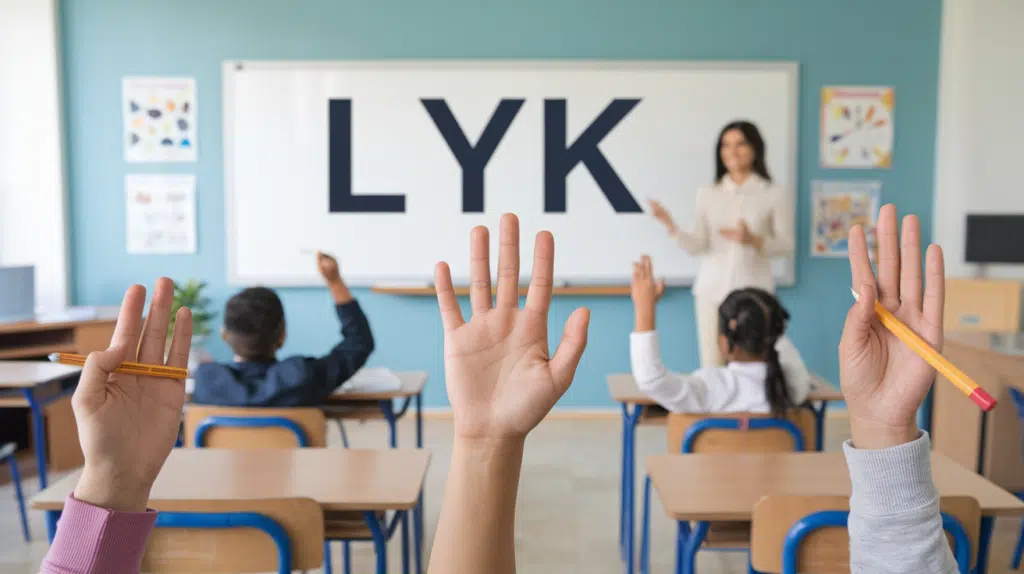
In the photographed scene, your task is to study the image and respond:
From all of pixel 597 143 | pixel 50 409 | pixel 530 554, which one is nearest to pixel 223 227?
pixel 50 409

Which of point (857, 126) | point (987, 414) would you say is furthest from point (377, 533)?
point (857, 126)

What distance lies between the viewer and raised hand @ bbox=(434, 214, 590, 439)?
2.50 feet

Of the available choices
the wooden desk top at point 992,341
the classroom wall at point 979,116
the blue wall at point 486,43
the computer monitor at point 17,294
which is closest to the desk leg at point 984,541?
the wooden desk top at point 992,341

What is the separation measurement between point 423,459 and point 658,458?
1.76ft

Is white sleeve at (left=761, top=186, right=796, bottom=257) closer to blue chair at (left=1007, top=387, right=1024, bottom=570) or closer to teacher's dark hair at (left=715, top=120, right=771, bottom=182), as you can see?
teacher's dark hair at (left=715, top=120, right=771, bottom=182)

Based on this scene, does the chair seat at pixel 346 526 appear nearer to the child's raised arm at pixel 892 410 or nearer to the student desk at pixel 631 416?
the student desk at pixel 631 416

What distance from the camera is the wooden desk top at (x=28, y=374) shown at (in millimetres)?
2527

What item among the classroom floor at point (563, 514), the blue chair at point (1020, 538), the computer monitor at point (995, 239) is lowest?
the classroom floor at point (563, 514)

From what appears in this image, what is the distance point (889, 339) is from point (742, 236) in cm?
261

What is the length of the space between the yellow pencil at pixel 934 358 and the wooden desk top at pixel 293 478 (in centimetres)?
93

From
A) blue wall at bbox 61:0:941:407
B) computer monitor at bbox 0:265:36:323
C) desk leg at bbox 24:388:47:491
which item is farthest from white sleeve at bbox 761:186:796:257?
computer monitor at bbox 0:265:36:323

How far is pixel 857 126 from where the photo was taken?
169 inches

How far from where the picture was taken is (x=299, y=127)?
14.3ft

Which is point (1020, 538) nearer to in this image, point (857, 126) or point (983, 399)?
point (983, 399)
